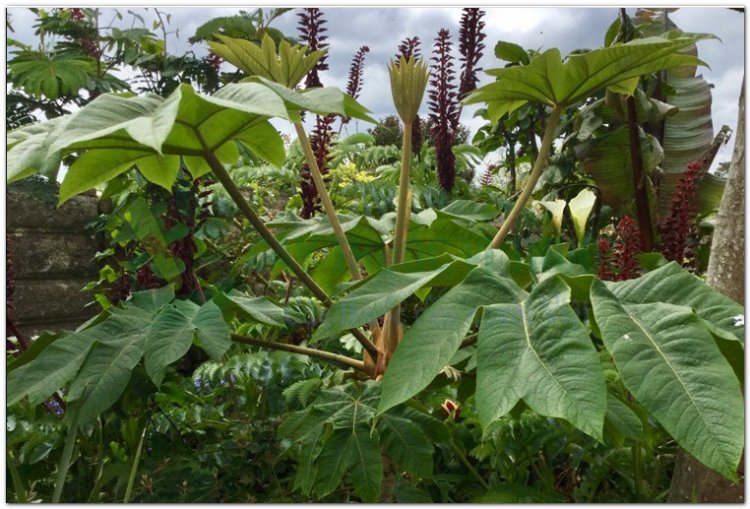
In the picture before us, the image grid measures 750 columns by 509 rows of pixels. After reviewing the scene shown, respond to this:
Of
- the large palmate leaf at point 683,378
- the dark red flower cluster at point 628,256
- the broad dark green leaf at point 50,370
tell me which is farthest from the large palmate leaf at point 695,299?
the broad dark green leaf at point 50,370

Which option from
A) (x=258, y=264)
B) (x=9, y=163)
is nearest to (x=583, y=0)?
(x=9, y=163)

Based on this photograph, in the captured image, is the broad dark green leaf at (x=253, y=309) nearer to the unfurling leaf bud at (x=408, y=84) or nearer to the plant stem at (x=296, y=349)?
the plant stem at (x=296, y=349)

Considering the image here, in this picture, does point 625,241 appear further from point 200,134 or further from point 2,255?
point 2,255

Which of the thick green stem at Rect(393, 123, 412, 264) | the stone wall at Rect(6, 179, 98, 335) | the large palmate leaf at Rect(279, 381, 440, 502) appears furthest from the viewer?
the stone wall at Rect(6, 179, 98, 335)

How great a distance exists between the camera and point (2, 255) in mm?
1317

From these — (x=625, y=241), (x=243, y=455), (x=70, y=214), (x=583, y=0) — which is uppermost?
(x=583, y=0)

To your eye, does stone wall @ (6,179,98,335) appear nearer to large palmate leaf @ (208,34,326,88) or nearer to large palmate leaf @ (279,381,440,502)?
large palmate leaf @ (208,34,326,88)

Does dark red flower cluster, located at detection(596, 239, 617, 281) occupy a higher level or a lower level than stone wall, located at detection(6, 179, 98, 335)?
higher

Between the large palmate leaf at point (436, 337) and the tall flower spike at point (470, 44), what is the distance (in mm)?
1794

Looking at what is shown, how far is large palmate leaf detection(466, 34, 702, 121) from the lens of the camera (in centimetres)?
116

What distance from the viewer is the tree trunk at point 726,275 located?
116 cm

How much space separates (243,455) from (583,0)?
51.9 inches

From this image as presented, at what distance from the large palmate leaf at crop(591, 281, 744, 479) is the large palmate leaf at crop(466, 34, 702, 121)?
0.56 m

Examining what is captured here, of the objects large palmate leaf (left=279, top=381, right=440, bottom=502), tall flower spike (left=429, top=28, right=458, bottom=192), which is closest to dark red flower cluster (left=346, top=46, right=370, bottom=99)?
tall flower spike (left=429, top=28, right=458, bottom=192)
